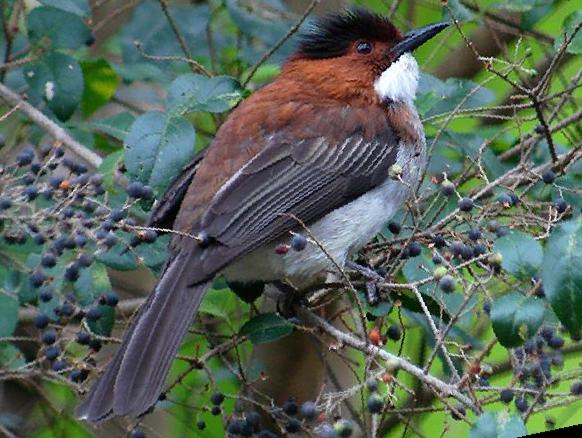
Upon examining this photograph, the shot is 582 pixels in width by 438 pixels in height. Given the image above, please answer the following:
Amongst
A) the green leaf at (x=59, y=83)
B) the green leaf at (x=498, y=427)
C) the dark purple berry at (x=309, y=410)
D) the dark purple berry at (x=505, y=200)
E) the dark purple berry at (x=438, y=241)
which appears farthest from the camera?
the green leaf at (x=59, y=83)

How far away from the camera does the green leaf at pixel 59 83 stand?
3955 mm

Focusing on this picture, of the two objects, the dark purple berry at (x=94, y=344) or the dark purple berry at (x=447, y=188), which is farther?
the dark purple berry at (x=94, y=344)

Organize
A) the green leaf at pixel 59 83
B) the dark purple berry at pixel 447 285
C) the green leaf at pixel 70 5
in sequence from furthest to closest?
the green leaf at pixel 59 83, the green leaf at pixel 70 5, the dark purple berry at pixel 447 285

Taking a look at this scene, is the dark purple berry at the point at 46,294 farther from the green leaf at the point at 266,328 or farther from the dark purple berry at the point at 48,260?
the green leaf at the point at 266,328

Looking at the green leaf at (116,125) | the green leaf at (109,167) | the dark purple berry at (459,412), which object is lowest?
the dark purple berry at (459,412)

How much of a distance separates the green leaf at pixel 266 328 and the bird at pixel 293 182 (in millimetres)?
148

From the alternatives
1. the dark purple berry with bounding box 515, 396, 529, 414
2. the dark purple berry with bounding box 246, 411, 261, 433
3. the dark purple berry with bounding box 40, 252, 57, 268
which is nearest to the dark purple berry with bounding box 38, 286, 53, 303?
the dark purple berry with bounding box 40, 252, 57, 268

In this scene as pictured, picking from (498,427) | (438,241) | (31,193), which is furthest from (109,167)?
(498,427)

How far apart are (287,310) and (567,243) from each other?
1.25 meters

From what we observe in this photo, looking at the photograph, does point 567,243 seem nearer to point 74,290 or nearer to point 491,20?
point 74,290

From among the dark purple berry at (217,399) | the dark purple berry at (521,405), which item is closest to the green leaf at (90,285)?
the dark purple berry at (217,399)

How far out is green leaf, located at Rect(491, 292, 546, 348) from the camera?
8.89ft

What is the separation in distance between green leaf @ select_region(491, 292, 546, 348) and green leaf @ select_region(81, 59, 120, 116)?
1991mm

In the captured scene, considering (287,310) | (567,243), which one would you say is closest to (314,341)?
(287,310)
